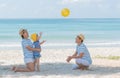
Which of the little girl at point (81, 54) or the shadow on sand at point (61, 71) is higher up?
the little girl at point (81, 54)

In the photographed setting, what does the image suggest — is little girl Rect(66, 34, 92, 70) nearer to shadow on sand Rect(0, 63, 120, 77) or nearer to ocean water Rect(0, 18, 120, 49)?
shadow on sand Rect(0, 63, 120, 77)

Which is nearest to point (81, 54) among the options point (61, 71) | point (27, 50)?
point (61, 71)

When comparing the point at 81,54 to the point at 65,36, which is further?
the point at 65,36

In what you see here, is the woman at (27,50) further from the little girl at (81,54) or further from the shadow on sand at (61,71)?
the little girl at (81,54)

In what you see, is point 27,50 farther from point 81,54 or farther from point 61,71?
point 81,54

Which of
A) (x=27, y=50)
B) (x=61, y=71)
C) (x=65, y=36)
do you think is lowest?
(x=61, y=71)

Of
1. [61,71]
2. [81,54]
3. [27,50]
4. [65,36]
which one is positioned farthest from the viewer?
[65,36]

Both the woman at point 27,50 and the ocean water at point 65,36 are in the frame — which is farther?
the ocean water at point 65,36

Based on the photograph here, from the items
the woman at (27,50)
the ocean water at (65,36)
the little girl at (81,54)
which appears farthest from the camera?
the ocean water at (65,36)

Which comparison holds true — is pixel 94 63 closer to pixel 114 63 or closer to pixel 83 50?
pixel 114 63

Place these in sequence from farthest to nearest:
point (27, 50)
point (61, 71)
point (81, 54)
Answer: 1. point (61, 71)
2. point (81, 54)
3. point (27, 50)

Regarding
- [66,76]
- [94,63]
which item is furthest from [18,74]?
[94,63]

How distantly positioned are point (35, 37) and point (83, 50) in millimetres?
1307

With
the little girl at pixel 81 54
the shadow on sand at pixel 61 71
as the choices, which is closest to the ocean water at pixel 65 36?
the shadow on sand at pixel 61 71
